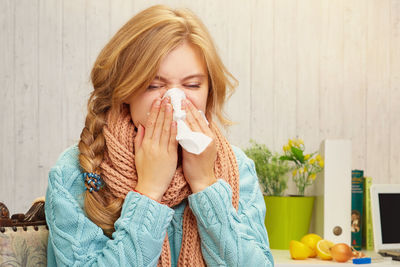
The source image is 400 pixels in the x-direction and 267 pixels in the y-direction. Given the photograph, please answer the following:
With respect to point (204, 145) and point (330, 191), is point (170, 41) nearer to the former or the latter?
point (204, 145)

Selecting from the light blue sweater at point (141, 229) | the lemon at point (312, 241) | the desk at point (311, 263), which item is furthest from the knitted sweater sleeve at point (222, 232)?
the lemon at point (312, 241)

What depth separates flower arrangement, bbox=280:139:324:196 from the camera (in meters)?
2.13

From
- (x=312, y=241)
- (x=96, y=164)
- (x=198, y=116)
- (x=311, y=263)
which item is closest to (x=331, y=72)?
(x=312, y=241)

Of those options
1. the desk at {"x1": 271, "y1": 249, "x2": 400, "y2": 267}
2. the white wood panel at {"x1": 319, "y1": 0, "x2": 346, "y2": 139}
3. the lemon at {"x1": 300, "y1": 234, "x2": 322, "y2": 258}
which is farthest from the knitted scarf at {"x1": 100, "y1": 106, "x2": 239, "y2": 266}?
→ the white wood panel at {"x1": 319, "y1": 0, "x2": 346, "y2": 139}

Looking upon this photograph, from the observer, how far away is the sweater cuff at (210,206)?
1108mm

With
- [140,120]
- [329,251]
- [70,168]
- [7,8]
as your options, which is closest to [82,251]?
[70,168]

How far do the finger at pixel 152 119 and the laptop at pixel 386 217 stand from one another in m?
1.24

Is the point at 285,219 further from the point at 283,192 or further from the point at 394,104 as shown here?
the point at 394,104

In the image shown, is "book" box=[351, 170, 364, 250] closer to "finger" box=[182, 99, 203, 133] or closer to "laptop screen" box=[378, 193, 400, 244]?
"laptop screen" box=[378, 193, 400, 244]

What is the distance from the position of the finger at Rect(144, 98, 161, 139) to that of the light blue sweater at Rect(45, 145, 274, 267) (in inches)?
5.2

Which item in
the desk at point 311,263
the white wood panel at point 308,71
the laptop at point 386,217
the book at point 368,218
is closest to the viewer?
the desk at point 311,263

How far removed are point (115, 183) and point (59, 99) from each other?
3.63 ft

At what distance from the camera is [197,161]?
1133 mm

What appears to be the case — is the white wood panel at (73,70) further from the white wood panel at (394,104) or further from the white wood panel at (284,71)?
the white wood panel at (394,104)
